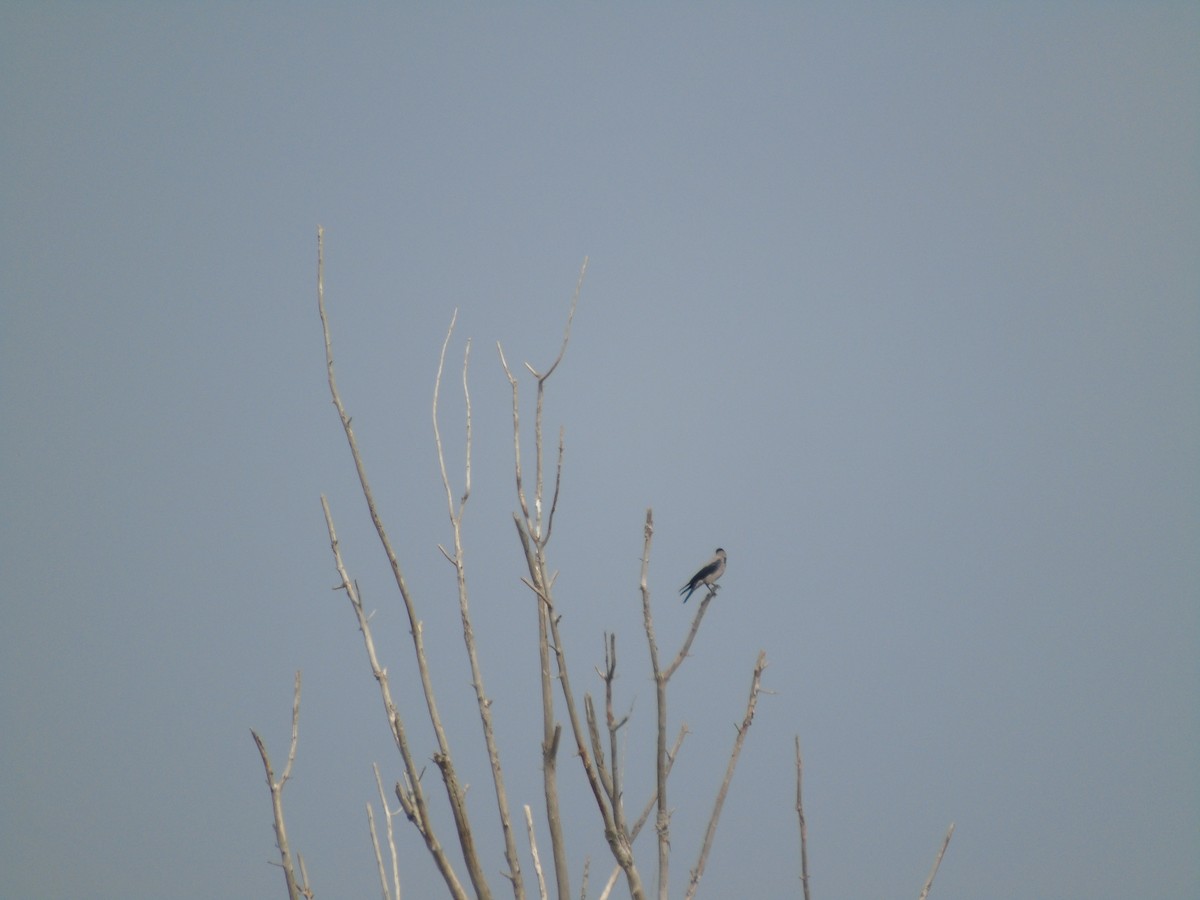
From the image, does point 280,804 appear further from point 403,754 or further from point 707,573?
point 707,573

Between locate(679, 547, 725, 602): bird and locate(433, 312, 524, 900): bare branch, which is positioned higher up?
locate(679, 547, 725, 602): bird

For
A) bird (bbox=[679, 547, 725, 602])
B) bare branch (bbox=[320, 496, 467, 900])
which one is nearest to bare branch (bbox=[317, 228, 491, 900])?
bare branch (bbox=[320, 496, 467, 900])

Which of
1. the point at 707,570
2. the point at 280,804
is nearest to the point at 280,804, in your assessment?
the point at 280,804

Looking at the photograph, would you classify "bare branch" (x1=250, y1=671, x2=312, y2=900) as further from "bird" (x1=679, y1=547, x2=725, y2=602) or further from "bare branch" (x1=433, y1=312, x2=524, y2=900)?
"bird" (x1=679, y1=547, x2=725, y2=602)

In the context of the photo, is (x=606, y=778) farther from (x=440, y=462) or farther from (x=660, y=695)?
(x=440, y=462)

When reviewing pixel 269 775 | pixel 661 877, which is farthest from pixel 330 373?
pixel 661 877

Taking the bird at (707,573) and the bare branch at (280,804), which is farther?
the bird at (707,573)

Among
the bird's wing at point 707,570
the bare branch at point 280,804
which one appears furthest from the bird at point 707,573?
the bare branch at point 280,804

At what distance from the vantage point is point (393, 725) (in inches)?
88.0

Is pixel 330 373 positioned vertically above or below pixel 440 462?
above

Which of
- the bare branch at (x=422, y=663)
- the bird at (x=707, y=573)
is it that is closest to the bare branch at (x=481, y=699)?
the bare branch at (x=422, y=663)

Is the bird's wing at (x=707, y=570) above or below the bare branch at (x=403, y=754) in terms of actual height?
above

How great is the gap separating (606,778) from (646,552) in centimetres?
93

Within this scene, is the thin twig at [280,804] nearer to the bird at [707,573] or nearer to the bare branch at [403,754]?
the bare branch at [403,754]
